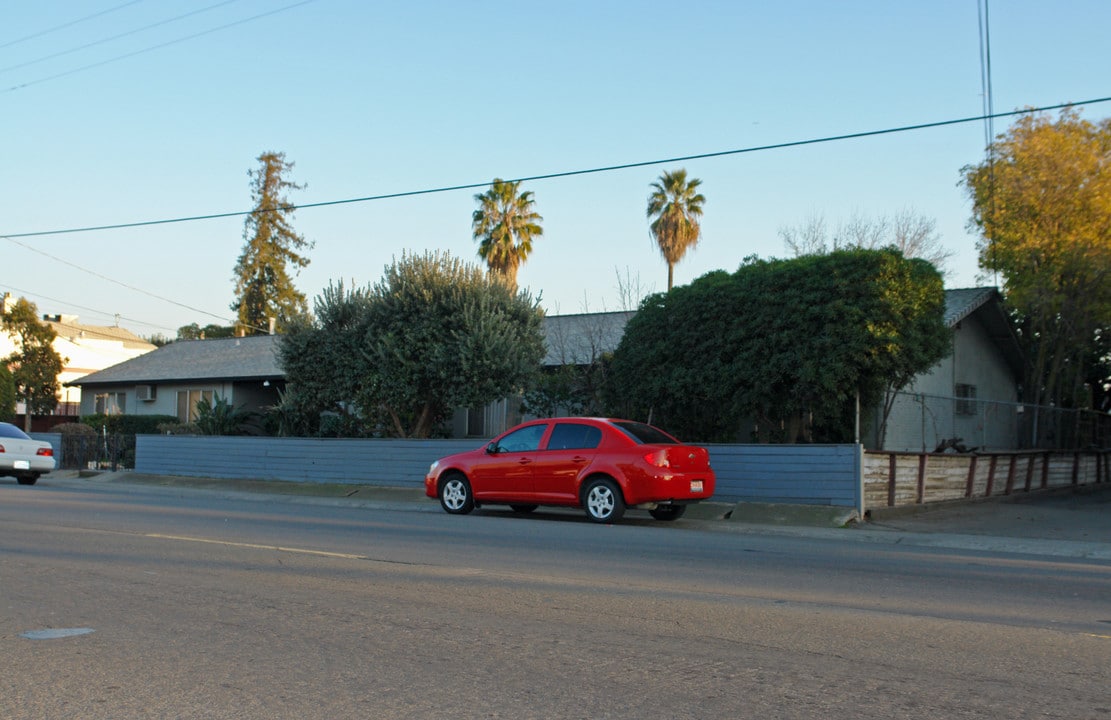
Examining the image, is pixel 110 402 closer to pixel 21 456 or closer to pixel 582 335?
pixel 21 456

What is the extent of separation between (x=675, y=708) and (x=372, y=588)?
4065mm

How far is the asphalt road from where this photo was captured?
5.29m

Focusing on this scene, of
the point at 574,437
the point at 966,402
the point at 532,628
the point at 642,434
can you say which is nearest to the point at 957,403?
the point at 966,402

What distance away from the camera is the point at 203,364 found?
38.2 meters

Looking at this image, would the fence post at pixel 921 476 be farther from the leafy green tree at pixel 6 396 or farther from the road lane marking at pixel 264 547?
the leafy green tree at pixel 6 396

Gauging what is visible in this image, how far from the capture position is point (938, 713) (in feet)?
16.7

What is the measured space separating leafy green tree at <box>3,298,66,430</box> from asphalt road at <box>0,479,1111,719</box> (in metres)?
41.7

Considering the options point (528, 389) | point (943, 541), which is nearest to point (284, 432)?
point (528, 389)

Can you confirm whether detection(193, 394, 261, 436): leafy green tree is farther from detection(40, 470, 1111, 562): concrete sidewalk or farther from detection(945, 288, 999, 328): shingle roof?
detection(945, 288, 999, 328): shingle roof

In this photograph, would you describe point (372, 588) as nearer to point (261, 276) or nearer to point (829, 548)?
point (829, 548)

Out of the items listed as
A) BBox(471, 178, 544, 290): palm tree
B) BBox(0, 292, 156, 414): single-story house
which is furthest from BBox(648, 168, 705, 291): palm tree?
BBox(0, 292, 156, 414): single-story house

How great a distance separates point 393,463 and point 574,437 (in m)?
6.83

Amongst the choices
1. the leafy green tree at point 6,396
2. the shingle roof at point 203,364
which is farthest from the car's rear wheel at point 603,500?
the leafy green tree at point 6,396

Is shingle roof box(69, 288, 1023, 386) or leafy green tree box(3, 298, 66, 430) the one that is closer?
shingle roof box(69, 288, 1023, 386)
